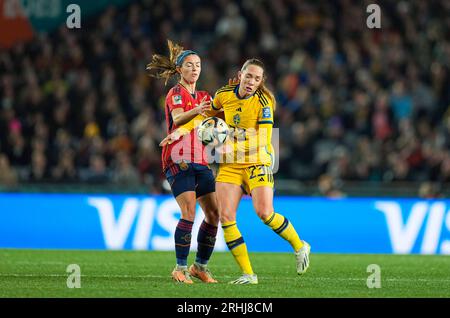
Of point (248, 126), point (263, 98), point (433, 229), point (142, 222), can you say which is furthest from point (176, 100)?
point (433, 229)

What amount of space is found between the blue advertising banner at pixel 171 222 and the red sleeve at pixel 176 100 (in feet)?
18.6

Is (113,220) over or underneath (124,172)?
underneath

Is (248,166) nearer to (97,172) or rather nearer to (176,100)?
(176,100)

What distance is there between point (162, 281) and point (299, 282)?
1355 millimetres

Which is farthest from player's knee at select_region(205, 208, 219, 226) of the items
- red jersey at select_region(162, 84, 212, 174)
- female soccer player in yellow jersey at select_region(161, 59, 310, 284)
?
red jersey at select_region(162, 84, 212, 174)

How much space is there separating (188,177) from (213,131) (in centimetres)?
56

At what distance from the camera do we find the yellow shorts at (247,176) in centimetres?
976

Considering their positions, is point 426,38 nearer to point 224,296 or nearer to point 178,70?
point 178,70

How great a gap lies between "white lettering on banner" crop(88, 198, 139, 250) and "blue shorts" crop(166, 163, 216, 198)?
557cm

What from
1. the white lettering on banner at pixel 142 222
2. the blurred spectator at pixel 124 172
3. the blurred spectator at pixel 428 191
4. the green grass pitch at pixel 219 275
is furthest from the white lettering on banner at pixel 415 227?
the blurred spectator at pixel 124 172

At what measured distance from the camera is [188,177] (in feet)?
32.6

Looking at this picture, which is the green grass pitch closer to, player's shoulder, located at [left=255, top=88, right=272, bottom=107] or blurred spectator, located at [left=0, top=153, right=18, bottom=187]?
player's shoulder, located at [left=255, top=88, right=272, bottom=107]

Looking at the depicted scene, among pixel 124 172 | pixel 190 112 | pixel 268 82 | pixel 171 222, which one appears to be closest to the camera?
pixel 190 112

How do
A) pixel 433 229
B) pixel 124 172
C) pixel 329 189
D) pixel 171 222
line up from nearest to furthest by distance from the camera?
pixel 433 229 → pixel 171 222 → pixel 329 189 → pixel 124 172
